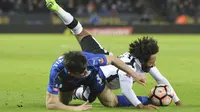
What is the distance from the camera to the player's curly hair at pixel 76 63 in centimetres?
761

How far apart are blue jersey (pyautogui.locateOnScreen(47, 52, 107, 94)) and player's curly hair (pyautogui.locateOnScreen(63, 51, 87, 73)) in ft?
0.97

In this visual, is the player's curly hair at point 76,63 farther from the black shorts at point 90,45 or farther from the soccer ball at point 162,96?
the black shorts at point 90,45

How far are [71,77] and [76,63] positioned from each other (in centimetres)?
60

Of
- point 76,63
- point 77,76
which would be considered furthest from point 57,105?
point 76,63

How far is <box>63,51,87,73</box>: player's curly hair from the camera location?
7.61m

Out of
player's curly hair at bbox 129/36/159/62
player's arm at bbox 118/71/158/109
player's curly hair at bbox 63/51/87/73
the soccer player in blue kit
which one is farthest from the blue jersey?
Result: player's curly hair at bbox 129/36/159/62

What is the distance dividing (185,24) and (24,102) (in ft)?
93.4

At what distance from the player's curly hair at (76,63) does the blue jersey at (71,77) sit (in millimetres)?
297

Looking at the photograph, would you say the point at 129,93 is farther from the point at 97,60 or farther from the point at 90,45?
the point at 90,45

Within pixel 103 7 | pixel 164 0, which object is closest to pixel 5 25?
pixel 103 7

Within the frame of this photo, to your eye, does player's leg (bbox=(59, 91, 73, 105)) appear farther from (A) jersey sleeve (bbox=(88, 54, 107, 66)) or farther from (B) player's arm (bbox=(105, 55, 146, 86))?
(B) player's arm (bbox=(105, 55, 146, 86))

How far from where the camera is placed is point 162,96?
8.77m

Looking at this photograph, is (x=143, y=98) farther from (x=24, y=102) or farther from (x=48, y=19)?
(x=48, y=19)

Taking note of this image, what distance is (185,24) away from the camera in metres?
36.9
